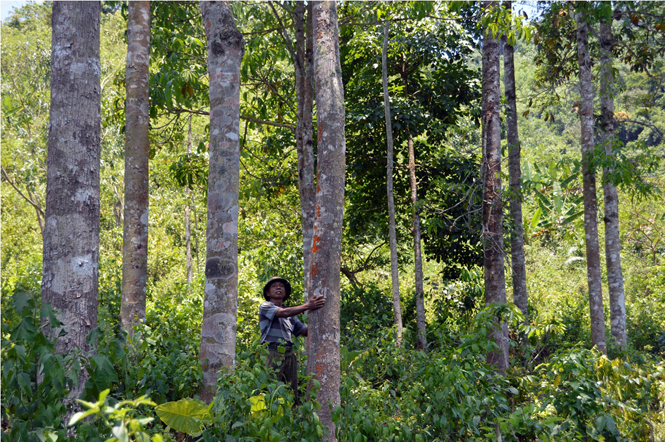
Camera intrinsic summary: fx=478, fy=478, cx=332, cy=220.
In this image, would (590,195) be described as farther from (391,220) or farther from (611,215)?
(391,220)

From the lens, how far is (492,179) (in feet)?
23.1

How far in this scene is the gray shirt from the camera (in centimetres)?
501

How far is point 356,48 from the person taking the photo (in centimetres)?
1009

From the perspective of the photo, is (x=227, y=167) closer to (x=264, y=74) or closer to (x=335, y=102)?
(x=335, y=102)

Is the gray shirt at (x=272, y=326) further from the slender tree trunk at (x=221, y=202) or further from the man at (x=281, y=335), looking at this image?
the slender tree trunk at (x=221, y=202)

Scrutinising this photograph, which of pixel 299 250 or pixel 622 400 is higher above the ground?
pixel 299 250

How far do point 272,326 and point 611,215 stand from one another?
26.7ft

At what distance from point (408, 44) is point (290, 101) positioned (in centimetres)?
273

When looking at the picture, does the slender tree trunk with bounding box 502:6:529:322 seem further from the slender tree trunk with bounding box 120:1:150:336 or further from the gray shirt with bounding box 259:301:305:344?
the slender tree trunk with bounding box 120:1:150:336

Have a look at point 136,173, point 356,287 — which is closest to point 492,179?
point 356,287

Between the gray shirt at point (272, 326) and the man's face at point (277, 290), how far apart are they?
1.14 feet

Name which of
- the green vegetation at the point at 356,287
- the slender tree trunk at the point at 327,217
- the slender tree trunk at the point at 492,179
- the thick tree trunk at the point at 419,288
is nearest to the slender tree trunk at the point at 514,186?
the green vegetation at the point at 356,287

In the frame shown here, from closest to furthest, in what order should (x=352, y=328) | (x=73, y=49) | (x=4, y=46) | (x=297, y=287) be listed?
(x=73, y=49) → (x=352, y=328) → (x=297, y=287) → (x=4, y=46)

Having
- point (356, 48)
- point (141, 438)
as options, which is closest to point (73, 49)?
point (141, 438)
